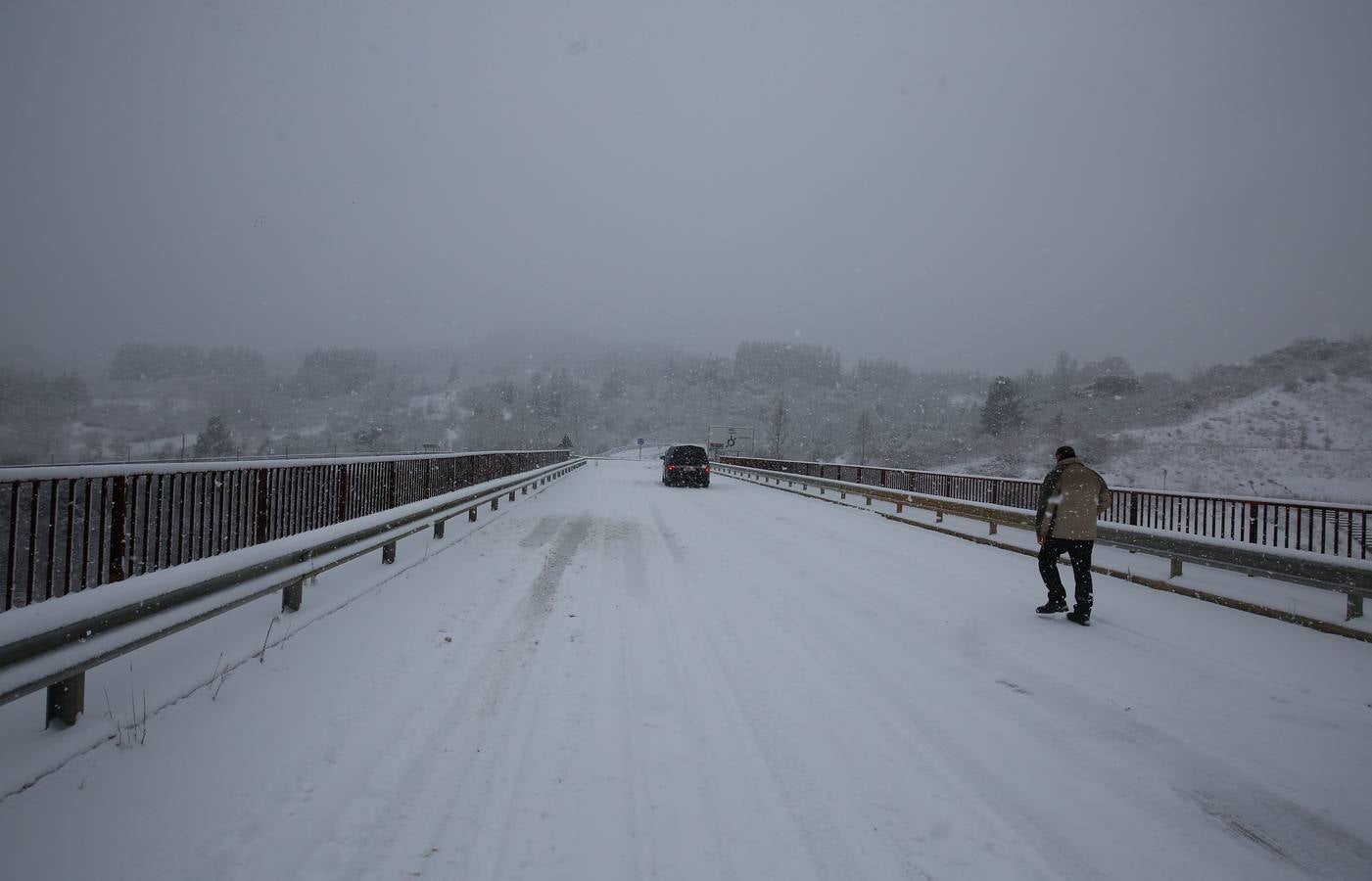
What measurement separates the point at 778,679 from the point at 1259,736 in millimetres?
2930

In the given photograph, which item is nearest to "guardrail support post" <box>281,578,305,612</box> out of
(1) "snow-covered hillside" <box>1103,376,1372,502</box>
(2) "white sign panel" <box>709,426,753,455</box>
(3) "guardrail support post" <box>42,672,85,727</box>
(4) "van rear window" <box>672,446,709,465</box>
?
(3) "guardrail support post" <box>42,672,85,727</box>

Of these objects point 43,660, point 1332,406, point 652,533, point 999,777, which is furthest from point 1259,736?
point 1332,406

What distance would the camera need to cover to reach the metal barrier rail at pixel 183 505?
399 cm

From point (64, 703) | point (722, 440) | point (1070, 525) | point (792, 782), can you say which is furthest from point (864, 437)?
point (64, 703)

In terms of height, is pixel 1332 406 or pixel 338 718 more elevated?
pixel 1332 406

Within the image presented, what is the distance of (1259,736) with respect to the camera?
3762 mm

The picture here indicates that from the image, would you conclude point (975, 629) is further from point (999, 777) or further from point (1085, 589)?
point (999, 777)

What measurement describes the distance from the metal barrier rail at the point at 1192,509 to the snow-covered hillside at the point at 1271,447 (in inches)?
818

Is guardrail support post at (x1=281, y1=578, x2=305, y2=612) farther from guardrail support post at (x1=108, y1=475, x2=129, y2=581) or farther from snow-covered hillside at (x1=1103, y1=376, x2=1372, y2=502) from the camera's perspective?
snow-covered hillside at (x1=1103, y1=376, x2=1372, y2=502)

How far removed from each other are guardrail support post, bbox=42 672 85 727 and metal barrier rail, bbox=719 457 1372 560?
11096mm

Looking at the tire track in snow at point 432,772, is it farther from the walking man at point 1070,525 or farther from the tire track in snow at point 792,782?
the walking man at point 1070,525

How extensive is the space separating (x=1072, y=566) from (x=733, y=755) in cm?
496

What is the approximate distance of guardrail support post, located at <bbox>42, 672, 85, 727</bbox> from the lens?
3182mm

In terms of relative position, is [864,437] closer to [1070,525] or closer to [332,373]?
[1070,525]
